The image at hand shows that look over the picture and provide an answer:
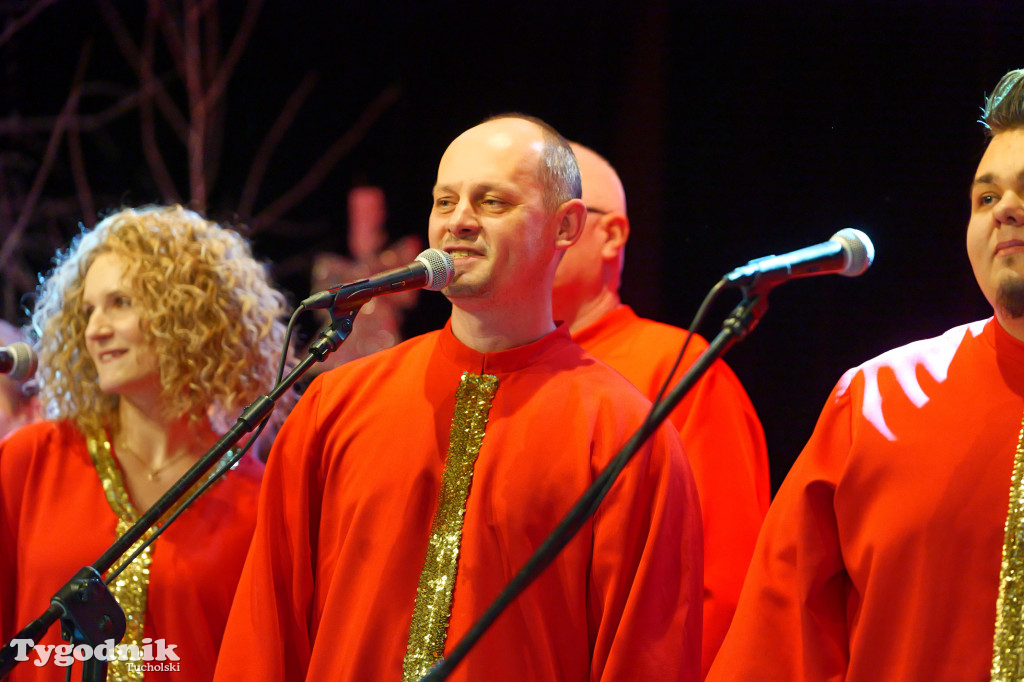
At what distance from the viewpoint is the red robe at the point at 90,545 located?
114 inches

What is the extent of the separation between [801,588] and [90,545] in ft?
6.08

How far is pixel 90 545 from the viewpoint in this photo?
2.93m

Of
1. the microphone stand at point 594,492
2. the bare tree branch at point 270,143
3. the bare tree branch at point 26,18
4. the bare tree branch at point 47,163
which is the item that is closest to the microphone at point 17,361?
the microphone stand at point 594,492

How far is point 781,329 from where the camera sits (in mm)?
3498

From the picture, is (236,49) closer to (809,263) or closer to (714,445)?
(714,445)

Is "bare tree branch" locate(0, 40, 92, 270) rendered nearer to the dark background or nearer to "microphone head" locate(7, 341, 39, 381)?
the dark background

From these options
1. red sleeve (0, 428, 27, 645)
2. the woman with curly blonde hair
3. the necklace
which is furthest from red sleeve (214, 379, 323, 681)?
red sleeve (0, 428, 27, 645)

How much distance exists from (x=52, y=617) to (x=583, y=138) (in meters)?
2.83

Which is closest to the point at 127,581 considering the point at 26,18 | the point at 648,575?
the point at 648,575

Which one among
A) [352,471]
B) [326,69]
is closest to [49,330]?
[352,471]

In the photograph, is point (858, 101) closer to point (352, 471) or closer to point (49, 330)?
point (352, 471)

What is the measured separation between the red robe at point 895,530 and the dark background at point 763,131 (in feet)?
3.29

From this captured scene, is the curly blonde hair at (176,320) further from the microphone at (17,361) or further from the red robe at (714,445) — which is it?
the red robe at (714,445)

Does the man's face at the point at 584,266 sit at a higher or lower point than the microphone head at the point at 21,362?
higher
